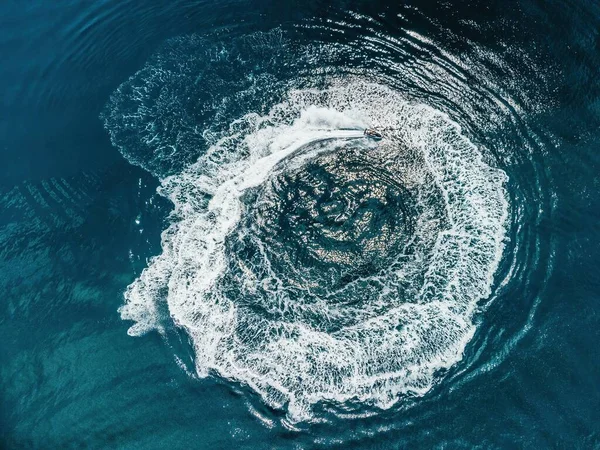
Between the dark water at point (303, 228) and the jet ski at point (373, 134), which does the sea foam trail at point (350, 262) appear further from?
the jet ski at point (373, 134)

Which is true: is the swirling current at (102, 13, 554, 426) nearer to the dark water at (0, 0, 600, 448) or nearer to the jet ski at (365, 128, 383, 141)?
the dark water at (0, 0, 600, 448)

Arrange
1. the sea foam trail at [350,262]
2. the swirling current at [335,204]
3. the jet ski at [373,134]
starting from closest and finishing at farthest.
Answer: the sea foam trail at [350,262]
the swirling current at [335,204]
the jet ski at [373,134]

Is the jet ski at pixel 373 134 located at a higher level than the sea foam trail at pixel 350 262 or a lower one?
higher

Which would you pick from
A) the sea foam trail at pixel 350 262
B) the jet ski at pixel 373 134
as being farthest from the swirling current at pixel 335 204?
the jet ski at pixel 373 134

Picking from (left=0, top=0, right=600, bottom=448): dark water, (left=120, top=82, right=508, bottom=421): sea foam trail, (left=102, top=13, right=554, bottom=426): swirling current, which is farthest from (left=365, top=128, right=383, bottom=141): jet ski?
(left=0, top=0, right=600, bottom=448): dark water

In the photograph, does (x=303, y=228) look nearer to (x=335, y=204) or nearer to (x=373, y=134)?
(x=335, y=204)

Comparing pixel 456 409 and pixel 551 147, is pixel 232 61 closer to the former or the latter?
pixel 551 147
